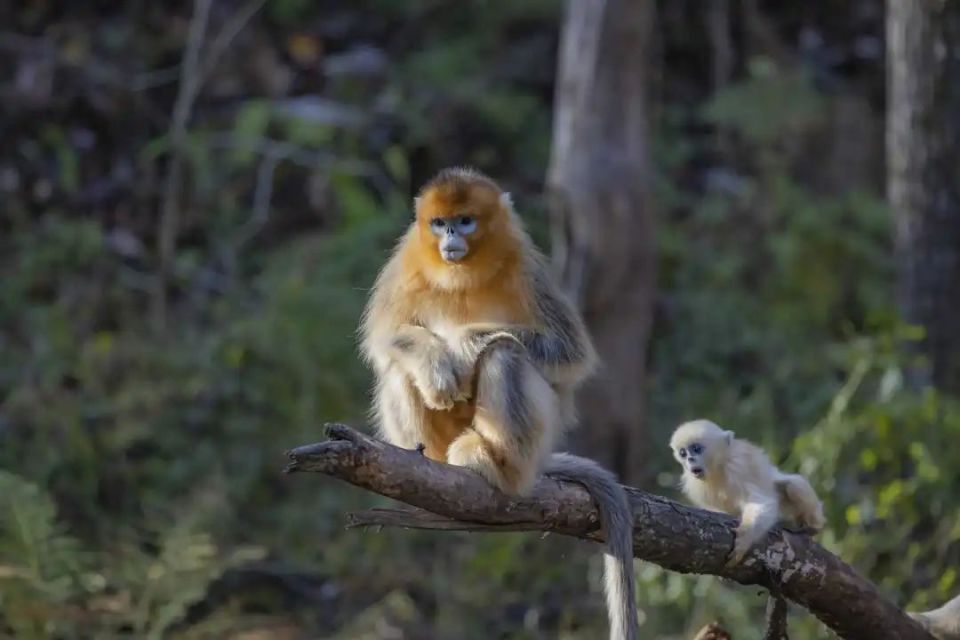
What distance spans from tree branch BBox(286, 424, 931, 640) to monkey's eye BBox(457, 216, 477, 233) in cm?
88

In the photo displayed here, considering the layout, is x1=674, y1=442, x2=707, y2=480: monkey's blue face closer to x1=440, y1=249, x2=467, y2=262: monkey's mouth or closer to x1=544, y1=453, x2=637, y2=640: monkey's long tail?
x1=544, y1=453, x2=637, y2=640: monkey's long tail

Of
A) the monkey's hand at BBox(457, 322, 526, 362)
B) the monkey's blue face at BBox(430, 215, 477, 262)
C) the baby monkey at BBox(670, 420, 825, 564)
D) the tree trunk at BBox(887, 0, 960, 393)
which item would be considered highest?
the tree trunk at BBox(887, 0, 960, 393)

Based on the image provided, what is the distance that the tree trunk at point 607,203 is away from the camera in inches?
335

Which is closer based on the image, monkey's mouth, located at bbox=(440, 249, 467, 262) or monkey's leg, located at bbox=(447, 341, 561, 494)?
monkey's leg, located at bbox=(447, 341, 561, 494)

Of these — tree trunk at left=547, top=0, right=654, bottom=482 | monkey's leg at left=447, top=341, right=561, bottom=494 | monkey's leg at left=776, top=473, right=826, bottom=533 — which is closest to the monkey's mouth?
monkey's leg at left=447, top=341, right=561, bottom=494

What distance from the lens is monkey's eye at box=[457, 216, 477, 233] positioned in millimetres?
5008

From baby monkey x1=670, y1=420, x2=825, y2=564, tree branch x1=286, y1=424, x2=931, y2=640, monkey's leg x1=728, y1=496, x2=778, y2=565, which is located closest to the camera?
tree branch x1=286, y1=424, x2=931, y2=640

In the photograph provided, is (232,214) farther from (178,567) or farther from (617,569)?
(617,569)

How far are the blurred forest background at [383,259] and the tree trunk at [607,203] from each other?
20 mm

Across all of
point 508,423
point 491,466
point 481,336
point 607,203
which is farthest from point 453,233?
point 607,203

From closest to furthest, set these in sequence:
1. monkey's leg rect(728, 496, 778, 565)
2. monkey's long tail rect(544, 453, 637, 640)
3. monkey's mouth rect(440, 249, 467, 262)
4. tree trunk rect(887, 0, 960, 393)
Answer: monkey's long tail rect(544, 453, 637, 640)
monkey's leg rect(728, 496, 778, 565)
monkey's mouth rect(440, 249, 467, 262)
tree trunk rect(887, 0, 960, 393)

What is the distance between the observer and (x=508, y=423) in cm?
472

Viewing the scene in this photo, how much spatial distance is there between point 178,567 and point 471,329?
2.35 meters

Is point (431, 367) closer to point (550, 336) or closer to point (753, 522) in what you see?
point (550, 336)
